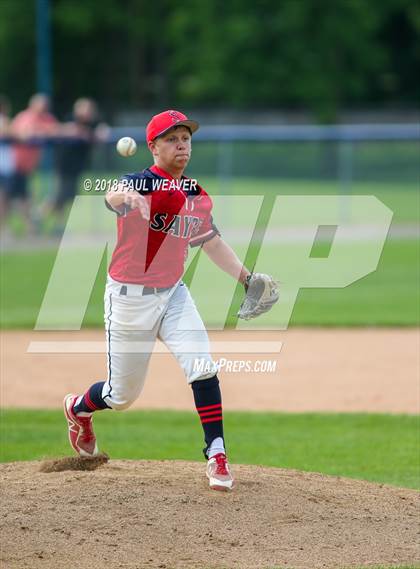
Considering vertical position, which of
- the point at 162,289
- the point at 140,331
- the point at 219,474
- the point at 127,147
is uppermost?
the point at 127,147

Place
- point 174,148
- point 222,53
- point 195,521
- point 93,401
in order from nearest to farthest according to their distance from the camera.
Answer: point 195,521 < point 174,148 < point 93,401 < point 222,53

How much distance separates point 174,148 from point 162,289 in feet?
2.65

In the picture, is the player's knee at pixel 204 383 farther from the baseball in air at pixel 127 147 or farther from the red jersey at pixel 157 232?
the baseball in air at pixel 127 147

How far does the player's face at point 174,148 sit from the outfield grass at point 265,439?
2494 millimetres

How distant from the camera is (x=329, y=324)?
13.6 metres

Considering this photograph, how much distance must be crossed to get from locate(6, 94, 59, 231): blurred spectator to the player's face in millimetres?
15281

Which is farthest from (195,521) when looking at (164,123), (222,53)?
(222,53)

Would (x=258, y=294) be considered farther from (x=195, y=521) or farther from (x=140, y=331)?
(x=195, y=521)

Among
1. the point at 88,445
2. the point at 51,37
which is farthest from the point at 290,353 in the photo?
the point at 51,37

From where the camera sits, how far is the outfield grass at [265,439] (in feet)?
26.1

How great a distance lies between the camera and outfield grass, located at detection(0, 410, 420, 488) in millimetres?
7961

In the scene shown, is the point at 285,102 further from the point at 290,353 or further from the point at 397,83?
the point at 290,353

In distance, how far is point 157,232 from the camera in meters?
6.50

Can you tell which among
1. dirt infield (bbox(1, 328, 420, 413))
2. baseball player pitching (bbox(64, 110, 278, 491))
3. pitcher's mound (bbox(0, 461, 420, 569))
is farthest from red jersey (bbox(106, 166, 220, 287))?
dirt infield (bbox(1, 328, 420, 413))
